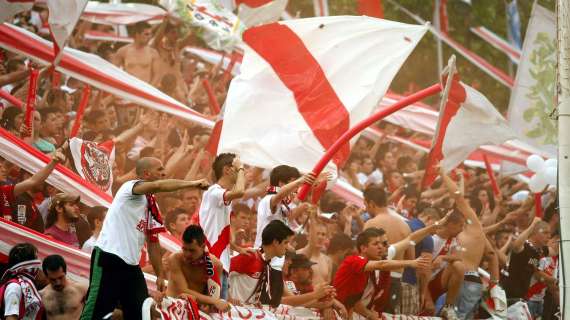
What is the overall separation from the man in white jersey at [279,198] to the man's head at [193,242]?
1311 mm

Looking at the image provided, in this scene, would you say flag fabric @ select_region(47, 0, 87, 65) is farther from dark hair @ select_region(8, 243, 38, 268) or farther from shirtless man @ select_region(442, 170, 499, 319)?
shirtless man @ select_region(442, 170, 499, 319)

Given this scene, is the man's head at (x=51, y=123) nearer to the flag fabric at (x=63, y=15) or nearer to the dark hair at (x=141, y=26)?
the flag fabric at (x=63, y=15)

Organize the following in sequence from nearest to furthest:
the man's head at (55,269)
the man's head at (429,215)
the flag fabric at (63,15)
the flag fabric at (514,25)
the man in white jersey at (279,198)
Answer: the man's head at (55,269), the man in white jersey at (279,198), the flag fabric at (63,15), the man's head at (429,215), the flag fabric at (514,25)

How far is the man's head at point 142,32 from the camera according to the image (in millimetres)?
15305

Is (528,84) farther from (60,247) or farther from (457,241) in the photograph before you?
(60,247)

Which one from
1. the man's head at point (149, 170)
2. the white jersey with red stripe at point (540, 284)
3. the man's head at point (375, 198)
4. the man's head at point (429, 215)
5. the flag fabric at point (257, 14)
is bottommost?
the white jersey with red stripe at point (540, 284)

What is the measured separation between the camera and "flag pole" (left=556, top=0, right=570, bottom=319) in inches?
468

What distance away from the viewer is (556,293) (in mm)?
15133

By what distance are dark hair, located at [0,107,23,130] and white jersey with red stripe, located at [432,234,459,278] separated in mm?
4700

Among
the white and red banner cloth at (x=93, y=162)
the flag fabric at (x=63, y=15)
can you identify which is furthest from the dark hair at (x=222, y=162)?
the flag fabric at (x=63, y=15)

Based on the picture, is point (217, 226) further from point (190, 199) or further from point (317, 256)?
point (190, 199)

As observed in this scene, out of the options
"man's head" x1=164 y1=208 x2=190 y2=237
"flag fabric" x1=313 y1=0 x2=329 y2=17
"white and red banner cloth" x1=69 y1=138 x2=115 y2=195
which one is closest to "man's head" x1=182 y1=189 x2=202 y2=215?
"man's head" x1=164 y1=208 x2=190 y2=237

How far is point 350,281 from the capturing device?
37.6 feet

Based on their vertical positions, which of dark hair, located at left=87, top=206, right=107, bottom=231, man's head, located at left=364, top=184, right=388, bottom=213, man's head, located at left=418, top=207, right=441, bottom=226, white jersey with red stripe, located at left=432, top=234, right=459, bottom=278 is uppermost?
man's head, located at left=364, top=184, right=388, bottom=213
